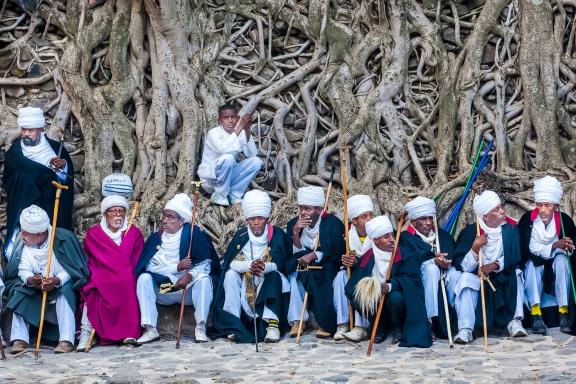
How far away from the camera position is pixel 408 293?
1214 cm

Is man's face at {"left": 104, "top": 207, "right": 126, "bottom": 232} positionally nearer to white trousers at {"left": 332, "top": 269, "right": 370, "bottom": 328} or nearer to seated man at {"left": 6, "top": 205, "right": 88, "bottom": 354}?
seated man at {"left": 6, "top": 205, "right": 88, "bottom": 354}

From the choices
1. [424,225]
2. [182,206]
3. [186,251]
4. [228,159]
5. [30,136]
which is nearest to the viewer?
[424,225]

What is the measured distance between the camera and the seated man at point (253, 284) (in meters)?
12.5

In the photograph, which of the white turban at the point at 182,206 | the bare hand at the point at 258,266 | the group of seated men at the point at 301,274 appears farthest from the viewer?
the white turban at the point at 182,206

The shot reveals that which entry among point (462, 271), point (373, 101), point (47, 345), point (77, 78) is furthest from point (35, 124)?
point (462, 271)

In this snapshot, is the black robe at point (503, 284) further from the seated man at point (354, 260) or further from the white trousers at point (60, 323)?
the white trousers at point (60, 323)

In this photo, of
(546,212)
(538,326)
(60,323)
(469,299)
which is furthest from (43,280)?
(546,212)

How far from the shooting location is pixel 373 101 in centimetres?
1444

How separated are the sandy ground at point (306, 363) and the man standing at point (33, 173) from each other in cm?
170

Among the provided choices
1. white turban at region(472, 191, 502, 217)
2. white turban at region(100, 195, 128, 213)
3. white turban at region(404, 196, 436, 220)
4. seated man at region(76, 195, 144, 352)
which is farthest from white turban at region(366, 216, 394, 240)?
white turban at region(100, 195, 128, 213)

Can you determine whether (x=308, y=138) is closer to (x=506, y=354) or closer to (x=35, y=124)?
(x=35, y=124)

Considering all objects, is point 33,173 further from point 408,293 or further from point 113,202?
point 408,293

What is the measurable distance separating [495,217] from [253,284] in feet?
6.50

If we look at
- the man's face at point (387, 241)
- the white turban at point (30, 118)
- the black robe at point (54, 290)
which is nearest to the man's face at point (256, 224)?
the man's face at point (387, 241)
